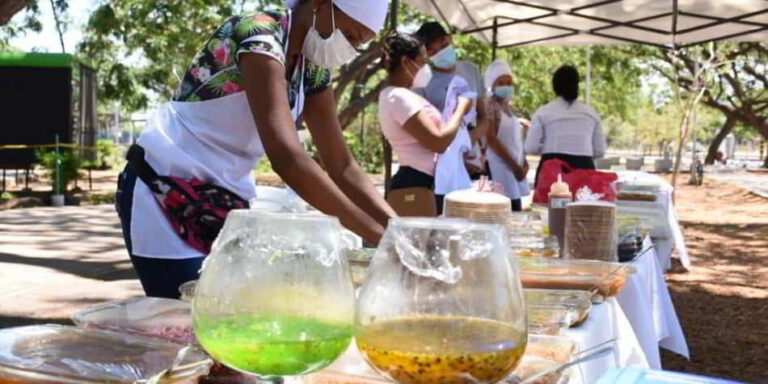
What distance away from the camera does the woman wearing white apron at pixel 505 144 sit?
488cm

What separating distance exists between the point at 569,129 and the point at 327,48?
3.69m

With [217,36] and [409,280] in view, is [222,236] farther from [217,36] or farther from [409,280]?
[217,36]

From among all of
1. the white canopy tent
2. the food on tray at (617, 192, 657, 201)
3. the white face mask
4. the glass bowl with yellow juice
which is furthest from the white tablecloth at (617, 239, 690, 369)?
the white canopy tent

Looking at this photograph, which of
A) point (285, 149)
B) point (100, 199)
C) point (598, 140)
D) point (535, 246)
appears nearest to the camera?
point (285, 149)

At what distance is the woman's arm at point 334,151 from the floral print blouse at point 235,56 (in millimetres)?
55

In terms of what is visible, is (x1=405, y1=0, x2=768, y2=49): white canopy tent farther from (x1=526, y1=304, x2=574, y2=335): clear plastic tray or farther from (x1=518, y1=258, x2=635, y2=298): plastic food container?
(x1=526, y1=304, x2=574, y2=335): clear plastic tray

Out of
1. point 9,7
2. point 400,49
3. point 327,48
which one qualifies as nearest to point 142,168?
point 327,48

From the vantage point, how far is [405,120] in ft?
11.0

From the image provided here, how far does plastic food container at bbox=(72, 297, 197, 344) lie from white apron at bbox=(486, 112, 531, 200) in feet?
12.8

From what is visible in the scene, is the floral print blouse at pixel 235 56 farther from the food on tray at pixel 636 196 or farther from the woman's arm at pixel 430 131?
the food on tray at pixel 636 196

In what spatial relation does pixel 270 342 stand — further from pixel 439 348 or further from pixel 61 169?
pixel 61 169

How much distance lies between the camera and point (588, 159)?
529 centimetres

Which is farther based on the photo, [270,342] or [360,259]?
[360,259]

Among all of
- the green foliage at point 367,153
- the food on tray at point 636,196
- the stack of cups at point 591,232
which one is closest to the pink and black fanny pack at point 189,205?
the stack of cups at point 591,232
